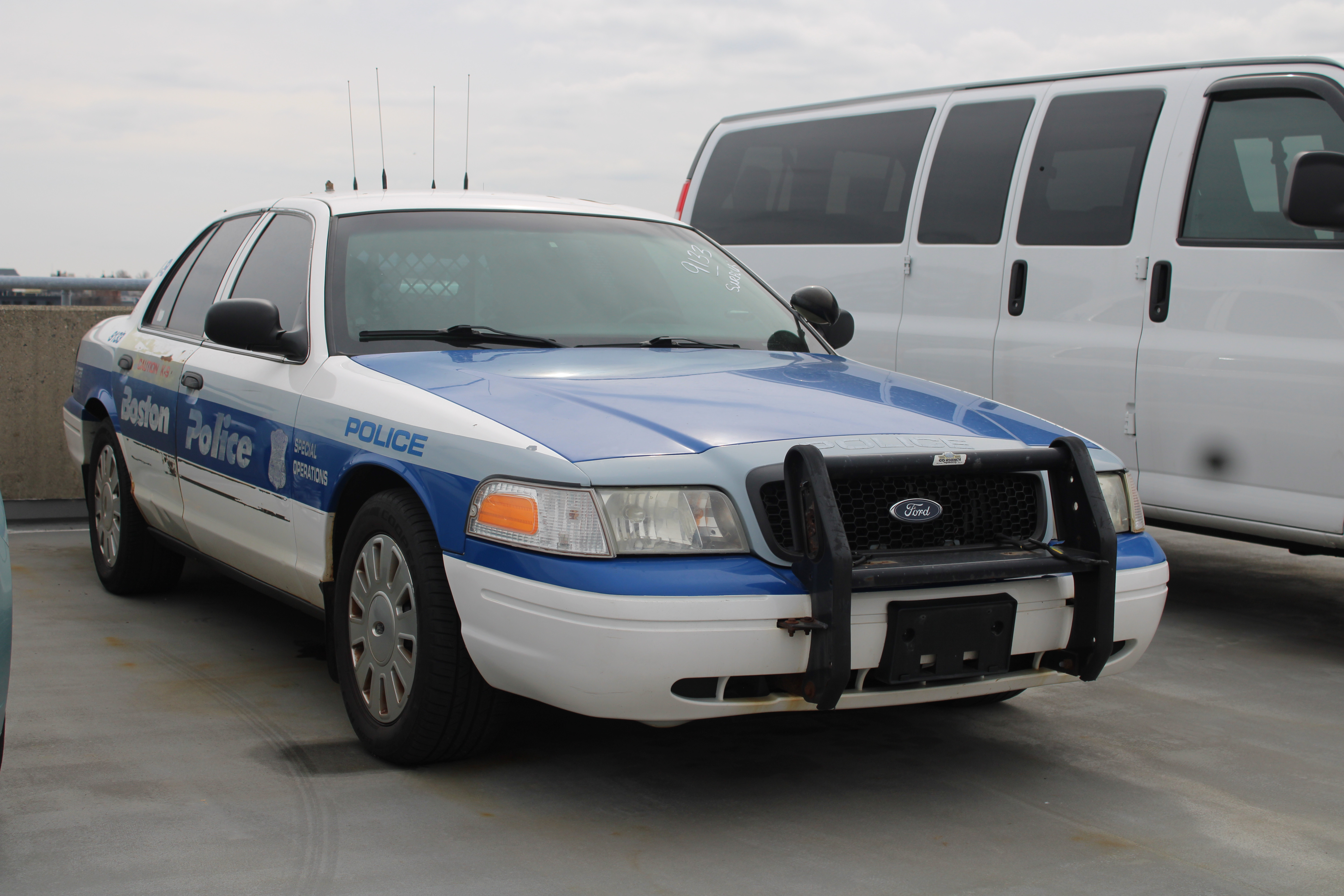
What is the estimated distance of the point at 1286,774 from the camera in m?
4.02

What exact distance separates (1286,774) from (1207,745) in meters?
0.29

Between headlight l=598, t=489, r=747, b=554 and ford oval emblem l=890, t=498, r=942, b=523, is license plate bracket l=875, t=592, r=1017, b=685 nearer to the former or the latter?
ford oval emblem l=890, t=498, r=942, b=523

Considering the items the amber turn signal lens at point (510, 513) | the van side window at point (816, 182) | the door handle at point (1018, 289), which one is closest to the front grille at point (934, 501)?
the amber turn signal lens at point (510, 513)

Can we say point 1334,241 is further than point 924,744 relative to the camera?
Yes

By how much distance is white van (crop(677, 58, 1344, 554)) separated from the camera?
5.30 m

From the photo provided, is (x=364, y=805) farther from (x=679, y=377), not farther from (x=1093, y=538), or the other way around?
(x=1093, y=538)

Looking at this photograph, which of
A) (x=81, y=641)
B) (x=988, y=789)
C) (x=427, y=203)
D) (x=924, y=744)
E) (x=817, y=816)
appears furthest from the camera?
(x=81, y=641)

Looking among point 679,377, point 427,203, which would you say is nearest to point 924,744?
point 679,377

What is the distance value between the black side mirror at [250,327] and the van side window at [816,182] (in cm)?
338

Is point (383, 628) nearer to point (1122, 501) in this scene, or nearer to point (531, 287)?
point (531, 287)

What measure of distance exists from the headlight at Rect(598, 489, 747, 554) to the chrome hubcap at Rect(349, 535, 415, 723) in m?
0.67

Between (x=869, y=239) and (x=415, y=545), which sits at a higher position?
(x=869, y=239)

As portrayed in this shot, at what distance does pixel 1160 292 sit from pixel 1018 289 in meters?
0.71

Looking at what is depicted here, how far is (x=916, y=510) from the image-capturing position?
3.49 metres
